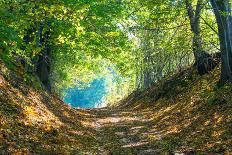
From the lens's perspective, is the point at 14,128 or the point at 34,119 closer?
the point at 14,128

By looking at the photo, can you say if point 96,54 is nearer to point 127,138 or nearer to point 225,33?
point 127,138

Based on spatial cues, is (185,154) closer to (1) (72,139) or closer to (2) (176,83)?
(1) (72,139)

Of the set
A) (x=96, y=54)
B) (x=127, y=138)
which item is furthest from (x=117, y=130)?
(x=96, y=54)

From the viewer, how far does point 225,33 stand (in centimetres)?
1716

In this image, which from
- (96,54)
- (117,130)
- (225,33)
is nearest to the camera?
(225,33)

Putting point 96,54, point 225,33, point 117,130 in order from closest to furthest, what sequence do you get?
point 225,33 → point 117,130 → point 96,54

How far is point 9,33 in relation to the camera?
8.85m

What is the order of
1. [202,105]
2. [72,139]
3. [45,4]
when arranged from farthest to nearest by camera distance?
[202,105] → [72,139] → [45,4]

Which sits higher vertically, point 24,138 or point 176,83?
point 176,83

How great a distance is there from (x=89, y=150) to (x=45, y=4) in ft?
19.4

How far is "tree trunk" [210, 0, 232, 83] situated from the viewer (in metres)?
16.3

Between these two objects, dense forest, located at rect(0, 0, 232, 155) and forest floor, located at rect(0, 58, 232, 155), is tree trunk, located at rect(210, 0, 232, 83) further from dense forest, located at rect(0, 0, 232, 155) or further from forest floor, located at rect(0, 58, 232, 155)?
forest floor, located at rect(0, 58, 232, 155)

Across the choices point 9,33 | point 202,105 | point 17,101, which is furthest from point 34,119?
point 202,105

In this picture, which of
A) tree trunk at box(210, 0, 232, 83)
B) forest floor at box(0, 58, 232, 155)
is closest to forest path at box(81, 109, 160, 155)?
forest floor at box(0, 58, 232, 155)
